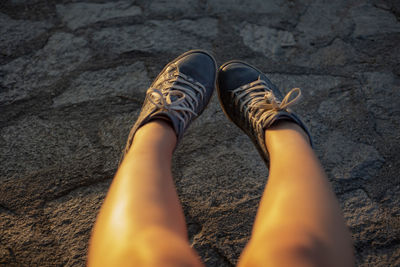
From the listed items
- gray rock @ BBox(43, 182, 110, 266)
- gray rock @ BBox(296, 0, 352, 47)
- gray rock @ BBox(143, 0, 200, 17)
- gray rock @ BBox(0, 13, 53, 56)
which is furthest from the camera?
gray rock @ BBox(143, 0, 200, 17)

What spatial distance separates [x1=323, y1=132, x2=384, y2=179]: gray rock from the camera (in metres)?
1.42

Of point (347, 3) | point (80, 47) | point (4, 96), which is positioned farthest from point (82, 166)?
point (347, 3)

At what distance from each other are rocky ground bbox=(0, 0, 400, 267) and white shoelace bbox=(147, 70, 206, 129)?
0.20 meters

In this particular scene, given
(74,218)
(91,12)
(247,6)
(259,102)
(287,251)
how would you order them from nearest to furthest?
(287,251), (74,218), (259,102), (91,12), (247,6)

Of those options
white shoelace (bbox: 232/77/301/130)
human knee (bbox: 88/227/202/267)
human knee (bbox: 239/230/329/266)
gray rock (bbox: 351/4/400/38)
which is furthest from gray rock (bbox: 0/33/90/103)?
gray rock (bbox: 351/4/400/38)

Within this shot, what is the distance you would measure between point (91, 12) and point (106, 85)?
2.49ft

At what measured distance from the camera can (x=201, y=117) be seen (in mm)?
1683

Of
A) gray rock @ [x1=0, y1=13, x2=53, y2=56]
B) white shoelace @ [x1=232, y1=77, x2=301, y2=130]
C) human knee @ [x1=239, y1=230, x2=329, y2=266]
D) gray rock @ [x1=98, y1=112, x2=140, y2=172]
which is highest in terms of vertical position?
human knee @ [x1=239, y1=230, x2=329, y2=266]

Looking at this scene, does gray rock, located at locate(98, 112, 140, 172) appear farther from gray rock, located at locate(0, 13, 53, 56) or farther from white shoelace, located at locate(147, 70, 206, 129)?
gray rock, located at locate(0, 13, 53, 56)

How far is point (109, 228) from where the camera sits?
0.83 m

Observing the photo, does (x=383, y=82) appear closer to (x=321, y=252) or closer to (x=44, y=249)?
(x=321, y=252)

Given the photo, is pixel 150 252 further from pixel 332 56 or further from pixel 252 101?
pixel 332 56

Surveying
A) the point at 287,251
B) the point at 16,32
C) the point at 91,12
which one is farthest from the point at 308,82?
the point at 16,32

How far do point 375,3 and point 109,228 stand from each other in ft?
8.15
